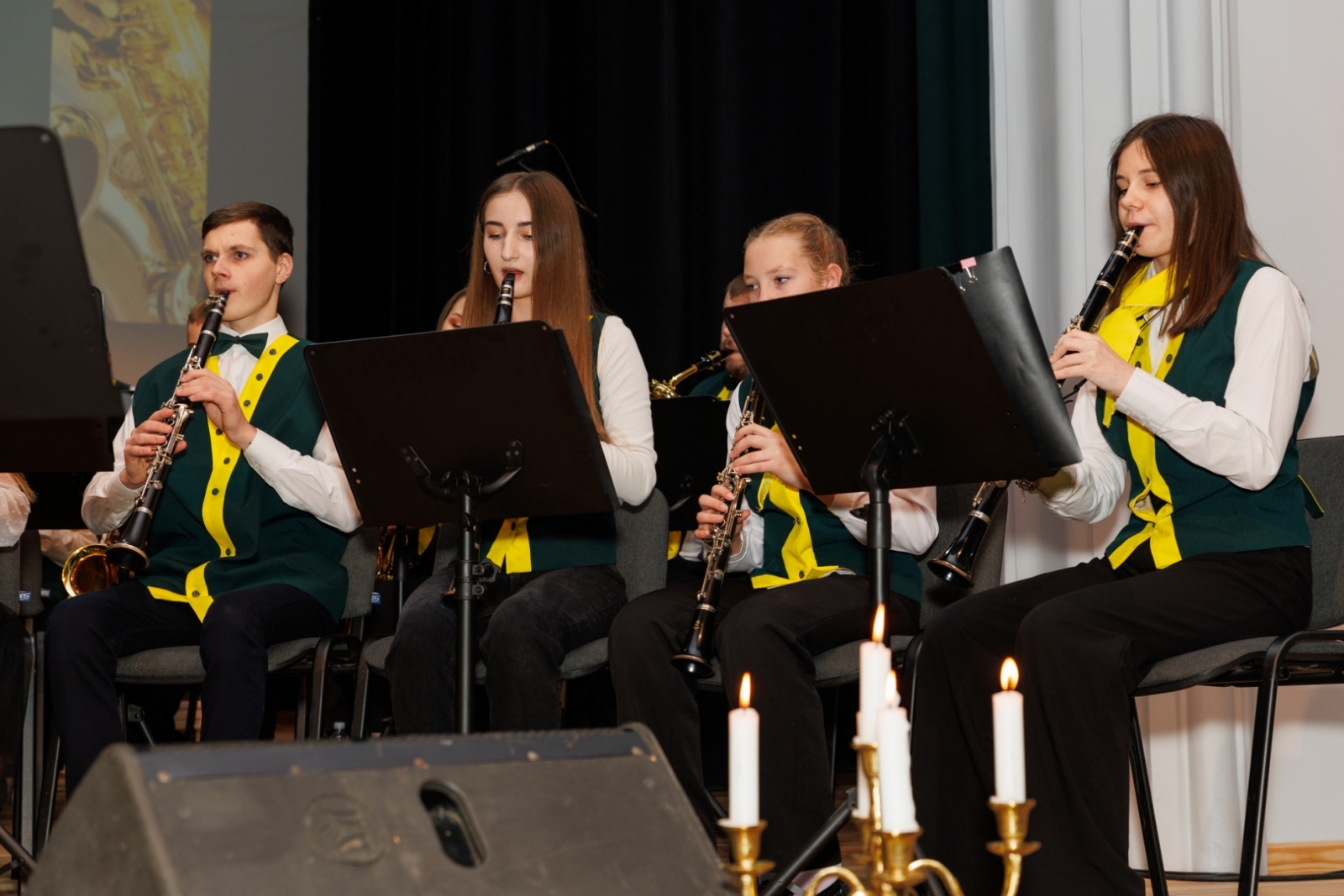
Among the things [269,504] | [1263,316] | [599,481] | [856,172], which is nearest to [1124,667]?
[1263,316]

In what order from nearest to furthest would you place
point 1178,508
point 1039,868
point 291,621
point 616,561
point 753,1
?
point 1039,868, point 1178,508, point 291,621, point 616,561, point 753,1

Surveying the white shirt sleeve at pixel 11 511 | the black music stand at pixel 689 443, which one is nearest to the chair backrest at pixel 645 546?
the black music stand at pixel 689 443

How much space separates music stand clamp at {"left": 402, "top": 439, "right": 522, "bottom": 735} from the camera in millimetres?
1925

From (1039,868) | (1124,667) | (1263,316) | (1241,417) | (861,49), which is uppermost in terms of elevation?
(861,49)

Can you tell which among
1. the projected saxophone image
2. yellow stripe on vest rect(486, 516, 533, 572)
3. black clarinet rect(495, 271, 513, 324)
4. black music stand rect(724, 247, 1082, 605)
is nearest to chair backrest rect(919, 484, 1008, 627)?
black music stand rect(724, 247, 1082, 605)

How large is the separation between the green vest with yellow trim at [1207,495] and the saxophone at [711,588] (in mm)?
617

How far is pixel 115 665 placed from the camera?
2193 mm

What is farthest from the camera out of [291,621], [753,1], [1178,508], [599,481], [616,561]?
[753,1]

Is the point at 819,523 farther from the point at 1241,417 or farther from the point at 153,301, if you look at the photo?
the point at 153,301

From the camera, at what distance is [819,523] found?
7.78 ft

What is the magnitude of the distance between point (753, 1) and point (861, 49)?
1.13 feet

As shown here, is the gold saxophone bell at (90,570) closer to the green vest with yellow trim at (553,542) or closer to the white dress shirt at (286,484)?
the white dress shirt at (286,484)

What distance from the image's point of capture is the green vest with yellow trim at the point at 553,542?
7.90 feet

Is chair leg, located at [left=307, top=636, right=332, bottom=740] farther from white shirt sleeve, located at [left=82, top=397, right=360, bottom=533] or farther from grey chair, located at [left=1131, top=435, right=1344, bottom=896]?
grey chair, located at [left=1131, top=435, right=1344, bottom=896]
